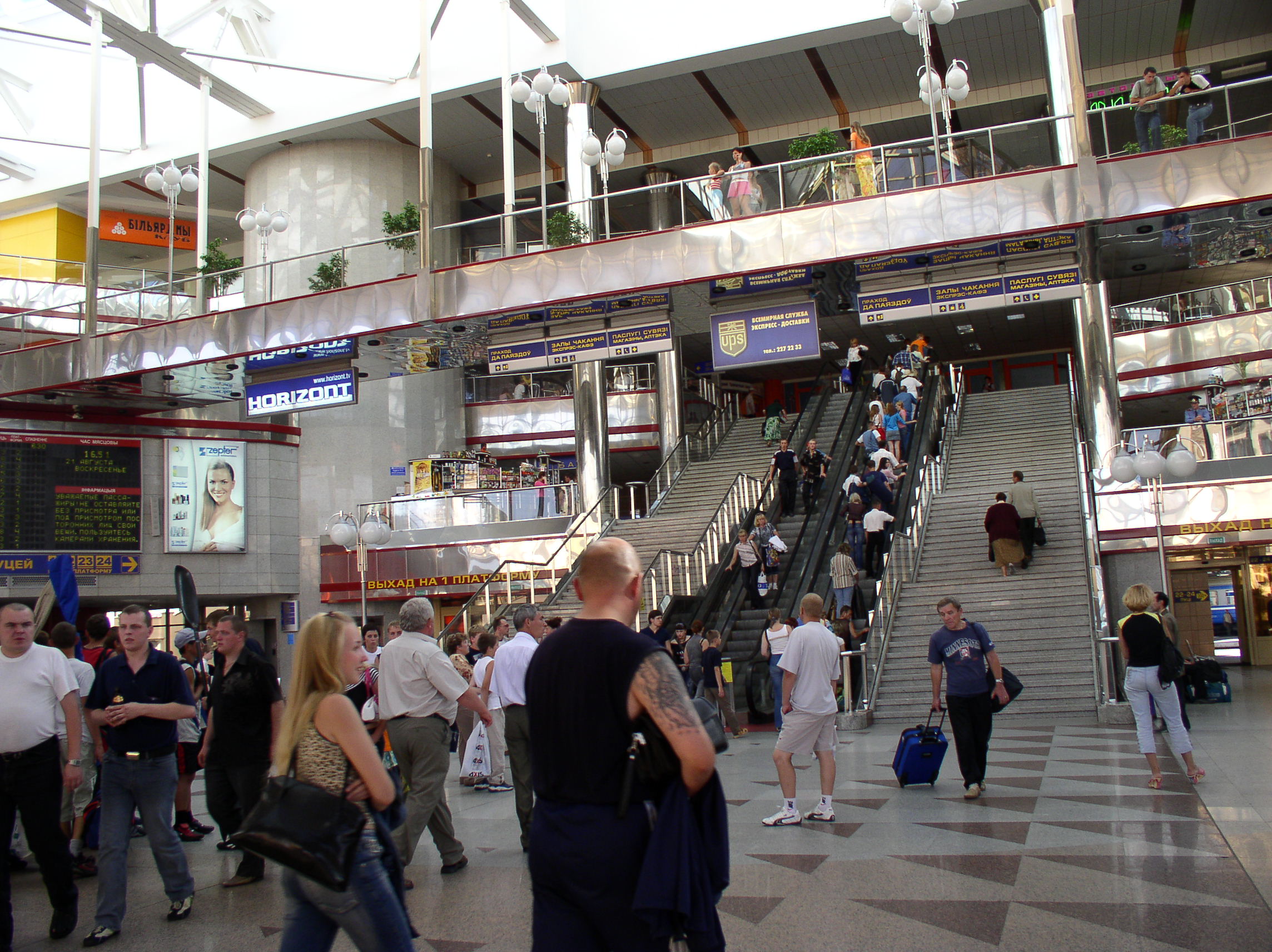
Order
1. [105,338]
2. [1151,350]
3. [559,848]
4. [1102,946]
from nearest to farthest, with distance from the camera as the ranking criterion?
[559,848]
[1102,946]
[105,338]
[1151,350]

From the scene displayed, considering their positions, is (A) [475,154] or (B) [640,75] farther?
(A) [475,154]

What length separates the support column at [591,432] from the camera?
23359mm

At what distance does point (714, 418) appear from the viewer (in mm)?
26156

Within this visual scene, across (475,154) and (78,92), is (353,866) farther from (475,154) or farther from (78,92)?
(78,92)

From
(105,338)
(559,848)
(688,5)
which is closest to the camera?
(559,848)

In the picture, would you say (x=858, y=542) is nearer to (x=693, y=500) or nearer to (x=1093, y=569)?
(x=1093, y=569)

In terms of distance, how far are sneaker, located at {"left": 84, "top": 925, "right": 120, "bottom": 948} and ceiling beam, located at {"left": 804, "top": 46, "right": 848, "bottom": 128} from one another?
21.9m

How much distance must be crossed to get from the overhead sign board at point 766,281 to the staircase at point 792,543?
168 inches

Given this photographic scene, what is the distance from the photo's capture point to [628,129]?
26.6 m

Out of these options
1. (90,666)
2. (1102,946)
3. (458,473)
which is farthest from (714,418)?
(1102,946)

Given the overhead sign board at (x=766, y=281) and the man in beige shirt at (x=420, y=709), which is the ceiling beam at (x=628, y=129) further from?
the man in beige shirt at (x=420, y=709)

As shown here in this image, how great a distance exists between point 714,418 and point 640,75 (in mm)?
8237

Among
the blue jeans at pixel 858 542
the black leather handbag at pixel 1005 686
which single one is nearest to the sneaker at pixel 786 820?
the black leather handbag at pixel 1005 686

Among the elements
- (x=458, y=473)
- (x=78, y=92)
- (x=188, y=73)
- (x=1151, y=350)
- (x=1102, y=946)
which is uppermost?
(x=78, y=92)
